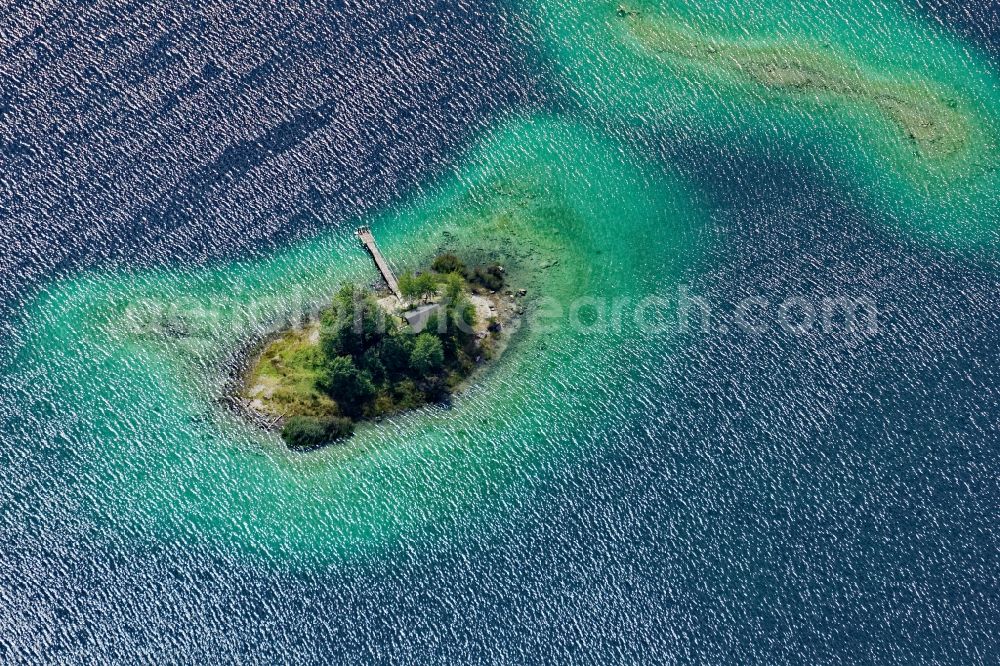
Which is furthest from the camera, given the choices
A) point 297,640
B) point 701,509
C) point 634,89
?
point 634,89


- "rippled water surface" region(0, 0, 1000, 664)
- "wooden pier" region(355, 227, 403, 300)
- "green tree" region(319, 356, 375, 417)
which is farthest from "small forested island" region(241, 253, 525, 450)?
"rippled water surface" region(0, 0, 1000, 664)

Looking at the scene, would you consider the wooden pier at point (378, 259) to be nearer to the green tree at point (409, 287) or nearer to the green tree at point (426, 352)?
the green tree at point (409, 287)

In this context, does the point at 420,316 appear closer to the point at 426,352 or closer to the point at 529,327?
the point at 426,352

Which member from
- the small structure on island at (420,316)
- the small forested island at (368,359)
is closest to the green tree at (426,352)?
the small forested island at (368,359)

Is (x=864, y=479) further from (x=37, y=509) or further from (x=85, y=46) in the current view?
(x=85, y=46)

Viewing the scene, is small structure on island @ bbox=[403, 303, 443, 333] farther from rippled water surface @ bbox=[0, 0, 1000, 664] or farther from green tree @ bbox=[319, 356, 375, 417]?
rippled water surface @ bbox=[0, 0, 1000, 664]

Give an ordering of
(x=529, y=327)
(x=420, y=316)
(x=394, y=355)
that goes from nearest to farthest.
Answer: (x=394, y=355) → (x=420, y=316) → (x=529, y=327)

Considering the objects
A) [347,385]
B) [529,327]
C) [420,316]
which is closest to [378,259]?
[420,316]

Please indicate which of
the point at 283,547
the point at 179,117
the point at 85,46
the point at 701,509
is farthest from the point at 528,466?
the point at 85,46
